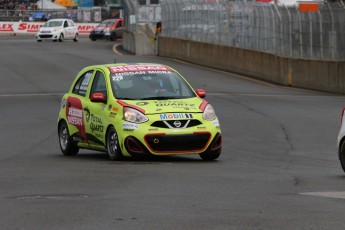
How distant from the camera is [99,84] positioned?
15.9 meters

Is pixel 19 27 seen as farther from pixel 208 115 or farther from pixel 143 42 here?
pixel 208 115

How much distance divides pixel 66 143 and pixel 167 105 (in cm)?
264

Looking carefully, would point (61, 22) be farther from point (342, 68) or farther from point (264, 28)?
point (342, 68)

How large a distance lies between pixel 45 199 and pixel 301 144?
32.4ft

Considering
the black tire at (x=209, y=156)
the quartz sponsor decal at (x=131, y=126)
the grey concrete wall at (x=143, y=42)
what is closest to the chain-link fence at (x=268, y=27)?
the grey concrete wall at (x=143, y=42)

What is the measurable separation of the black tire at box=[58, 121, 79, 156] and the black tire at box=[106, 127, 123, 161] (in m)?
1.56

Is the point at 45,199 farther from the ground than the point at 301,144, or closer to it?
farther from the ground

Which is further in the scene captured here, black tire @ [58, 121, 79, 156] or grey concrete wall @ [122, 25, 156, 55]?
grey concrete wall @ [122, 25, 156, 55]

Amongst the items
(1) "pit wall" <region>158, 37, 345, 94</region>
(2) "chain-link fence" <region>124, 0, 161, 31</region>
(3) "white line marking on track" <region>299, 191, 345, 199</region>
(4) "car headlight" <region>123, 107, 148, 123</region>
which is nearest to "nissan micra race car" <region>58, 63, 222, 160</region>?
(4) "car headlight" <region>123, 107, 148, 123</region>

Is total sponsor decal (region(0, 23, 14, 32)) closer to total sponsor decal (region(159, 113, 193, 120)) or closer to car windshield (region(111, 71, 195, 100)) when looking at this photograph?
car windshield (region(111, 71, 195, 100))

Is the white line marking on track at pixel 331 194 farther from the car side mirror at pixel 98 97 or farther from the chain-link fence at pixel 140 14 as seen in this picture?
the chain-link fence at pixel 140 14

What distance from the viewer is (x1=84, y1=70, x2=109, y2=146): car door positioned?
15320mm

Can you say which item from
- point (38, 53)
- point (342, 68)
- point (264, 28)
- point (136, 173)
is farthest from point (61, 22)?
point (136, 173)

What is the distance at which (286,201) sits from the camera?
1010 centimetres
